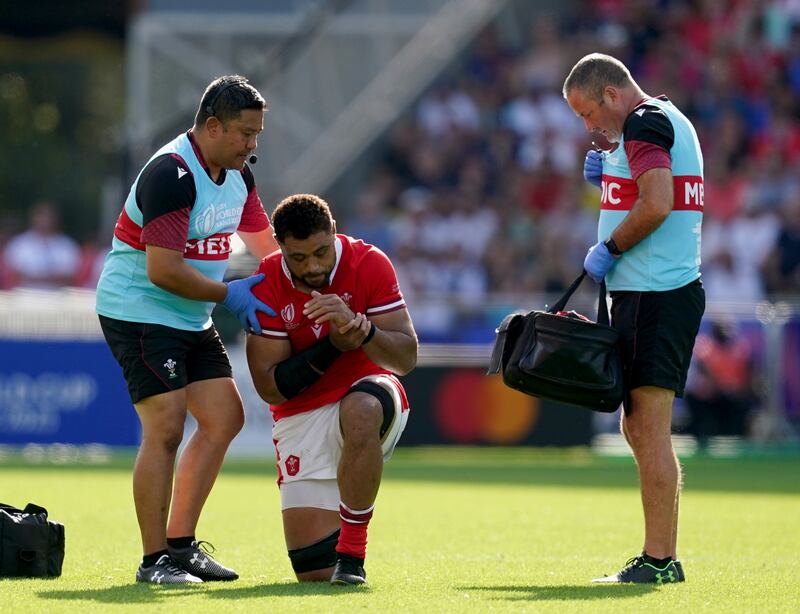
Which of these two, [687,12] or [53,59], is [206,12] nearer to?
[687,12]

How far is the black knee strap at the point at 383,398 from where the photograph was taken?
7055 mm


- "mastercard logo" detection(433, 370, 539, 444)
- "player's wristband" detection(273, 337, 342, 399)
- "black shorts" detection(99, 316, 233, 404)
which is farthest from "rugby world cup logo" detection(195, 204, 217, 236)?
"mastercard logo" detection(433, 370, 539, 444)

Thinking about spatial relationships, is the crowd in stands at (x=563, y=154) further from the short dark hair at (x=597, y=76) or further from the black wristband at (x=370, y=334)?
the black wristband at (x=370, y=334)

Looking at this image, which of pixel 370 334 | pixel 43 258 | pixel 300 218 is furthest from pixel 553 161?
pixel 300 218

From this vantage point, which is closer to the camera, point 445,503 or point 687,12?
point 445,503

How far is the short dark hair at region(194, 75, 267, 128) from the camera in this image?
7.19 meters

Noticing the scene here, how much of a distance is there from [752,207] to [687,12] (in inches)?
166

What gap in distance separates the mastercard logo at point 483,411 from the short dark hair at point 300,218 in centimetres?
945

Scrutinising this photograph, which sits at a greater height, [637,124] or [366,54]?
[366,54]

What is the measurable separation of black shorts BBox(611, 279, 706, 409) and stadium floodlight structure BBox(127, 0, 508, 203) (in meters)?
13.4

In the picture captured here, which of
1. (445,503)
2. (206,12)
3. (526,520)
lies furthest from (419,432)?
(206,12)

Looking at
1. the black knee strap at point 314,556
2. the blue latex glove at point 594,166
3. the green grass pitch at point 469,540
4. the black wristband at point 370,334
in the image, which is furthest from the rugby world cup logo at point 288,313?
the blue latex glove at point 594,166

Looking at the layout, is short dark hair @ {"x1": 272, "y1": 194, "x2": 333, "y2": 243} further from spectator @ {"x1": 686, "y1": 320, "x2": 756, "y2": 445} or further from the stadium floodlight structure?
the stadium floodlight structure

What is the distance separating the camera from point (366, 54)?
2122 cm
